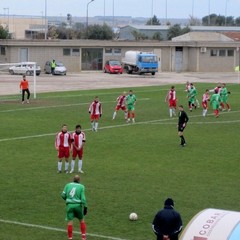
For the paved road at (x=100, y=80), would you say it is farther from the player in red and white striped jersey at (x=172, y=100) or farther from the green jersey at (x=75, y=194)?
the green jersey at (x=75, y=194)

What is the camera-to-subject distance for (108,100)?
5603cm

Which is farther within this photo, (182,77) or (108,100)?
(182,77)

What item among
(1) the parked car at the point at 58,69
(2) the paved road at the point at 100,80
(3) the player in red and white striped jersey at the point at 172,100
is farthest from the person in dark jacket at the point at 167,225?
(1) the parked car at the point at 58,69

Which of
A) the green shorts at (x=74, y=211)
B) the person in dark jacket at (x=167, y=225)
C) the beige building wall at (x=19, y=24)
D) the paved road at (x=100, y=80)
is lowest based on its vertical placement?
the paved road at (x=100, y=80)

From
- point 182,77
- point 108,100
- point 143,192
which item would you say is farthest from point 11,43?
point 143,192

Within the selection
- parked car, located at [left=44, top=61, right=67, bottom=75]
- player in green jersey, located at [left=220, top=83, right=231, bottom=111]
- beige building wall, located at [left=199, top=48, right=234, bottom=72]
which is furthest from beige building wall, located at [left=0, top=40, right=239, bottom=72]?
player in green jersey, located at [left=220, top=83, right=231, bottom=111]

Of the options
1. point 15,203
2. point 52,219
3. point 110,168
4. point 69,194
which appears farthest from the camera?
point 110,168

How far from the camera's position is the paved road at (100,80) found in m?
68.4

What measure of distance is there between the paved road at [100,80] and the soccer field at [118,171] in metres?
20.2

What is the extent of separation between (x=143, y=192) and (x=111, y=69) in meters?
64.7

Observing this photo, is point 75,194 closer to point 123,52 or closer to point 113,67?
point 113,67

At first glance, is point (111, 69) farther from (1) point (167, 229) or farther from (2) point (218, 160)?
(1) point (167, 229)

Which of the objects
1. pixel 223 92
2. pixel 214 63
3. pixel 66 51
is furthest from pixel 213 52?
pixel 223 92

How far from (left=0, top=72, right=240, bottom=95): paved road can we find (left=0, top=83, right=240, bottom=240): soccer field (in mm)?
20224
